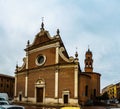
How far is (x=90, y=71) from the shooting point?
64562 mm

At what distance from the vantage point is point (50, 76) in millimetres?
51781

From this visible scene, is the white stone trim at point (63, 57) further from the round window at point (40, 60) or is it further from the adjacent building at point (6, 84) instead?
the adjacent building at point (6, 84)

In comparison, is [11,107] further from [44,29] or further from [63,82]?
[44,29]

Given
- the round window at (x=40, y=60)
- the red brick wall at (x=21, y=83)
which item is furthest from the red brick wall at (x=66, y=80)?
the red brick wall at (x=21, y=83)

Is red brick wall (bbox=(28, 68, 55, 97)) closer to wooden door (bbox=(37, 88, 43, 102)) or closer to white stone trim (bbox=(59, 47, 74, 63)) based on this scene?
wooden door (bbox=(37, 88, 43, 102))

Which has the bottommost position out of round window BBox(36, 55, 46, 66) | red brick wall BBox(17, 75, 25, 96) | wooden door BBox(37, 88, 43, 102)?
wooden door BBox(37, 88, 43, 102)

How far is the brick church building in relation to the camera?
4850cm

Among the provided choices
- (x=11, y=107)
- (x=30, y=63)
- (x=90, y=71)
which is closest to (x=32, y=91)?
(x=30, y=63)

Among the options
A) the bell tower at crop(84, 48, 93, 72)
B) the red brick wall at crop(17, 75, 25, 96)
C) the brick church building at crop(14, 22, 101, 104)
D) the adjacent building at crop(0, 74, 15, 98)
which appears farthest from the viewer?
the adjacent building at crop(0, 74, 15, 98)

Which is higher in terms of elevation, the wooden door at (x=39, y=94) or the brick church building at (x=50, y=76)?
the brick church building at (x=50, y=76)

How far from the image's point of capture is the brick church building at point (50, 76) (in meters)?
48.5

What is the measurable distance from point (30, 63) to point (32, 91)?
19.5ft

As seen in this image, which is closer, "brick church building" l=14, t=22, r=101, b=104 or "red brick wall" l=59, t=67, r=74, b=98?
"red brick wall" l=59, t=67, r=74, b=98

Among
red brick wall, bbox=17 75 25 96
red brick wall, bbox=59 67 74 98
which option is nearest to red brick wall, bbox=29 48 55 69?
red brick wall, bbox=59 67 74 98
